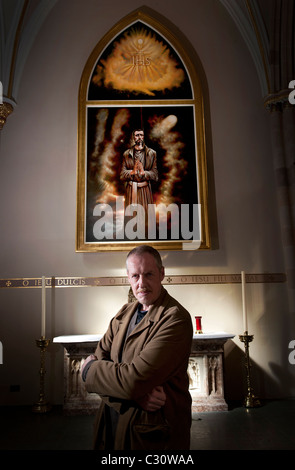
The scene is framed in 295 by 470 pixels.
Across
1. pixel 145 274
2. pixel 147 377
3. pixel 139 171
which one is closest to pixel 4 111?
pixel 139 171

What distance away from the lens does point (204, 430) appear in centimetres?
414

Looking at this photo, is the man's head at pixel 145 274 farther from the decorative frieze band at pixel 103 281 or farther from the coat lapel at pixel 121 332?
the decorative frieze band at pixel 103 281

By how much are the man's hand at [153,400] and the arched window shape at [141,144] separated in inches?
166

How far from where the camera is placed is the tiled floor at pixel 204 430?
3701 millimetres

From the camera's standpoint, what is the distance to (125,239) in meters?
5.97

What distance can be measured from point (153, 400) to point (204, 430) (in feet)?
9.29

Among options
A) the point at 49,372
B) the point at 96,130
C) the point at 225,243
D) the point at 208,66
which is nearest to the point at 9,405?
the point at 49,372

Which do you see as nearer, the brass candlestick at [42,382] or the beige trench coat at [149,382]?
the beige trench coat at [149,382]

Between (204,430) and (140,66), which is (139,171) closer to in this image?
(140,66)

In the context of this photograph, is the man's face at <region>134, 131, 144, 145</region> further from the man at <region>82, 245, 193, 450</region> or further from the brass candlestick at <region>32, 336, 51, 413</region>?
the man at <region>82, 245, 193, 450</region>

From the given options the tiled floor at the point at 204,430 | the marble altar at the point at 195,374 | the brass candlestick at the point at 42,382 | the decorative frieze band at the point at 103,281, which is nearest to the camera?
the tiled floor at the point at 204,430

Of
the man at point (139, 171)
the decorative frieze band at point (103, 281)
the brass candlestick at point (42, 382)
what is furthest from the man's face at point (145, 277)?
the man at point (139, 171)

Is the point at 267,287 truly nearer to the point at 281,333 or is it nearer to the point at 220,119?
the point at 281,333
